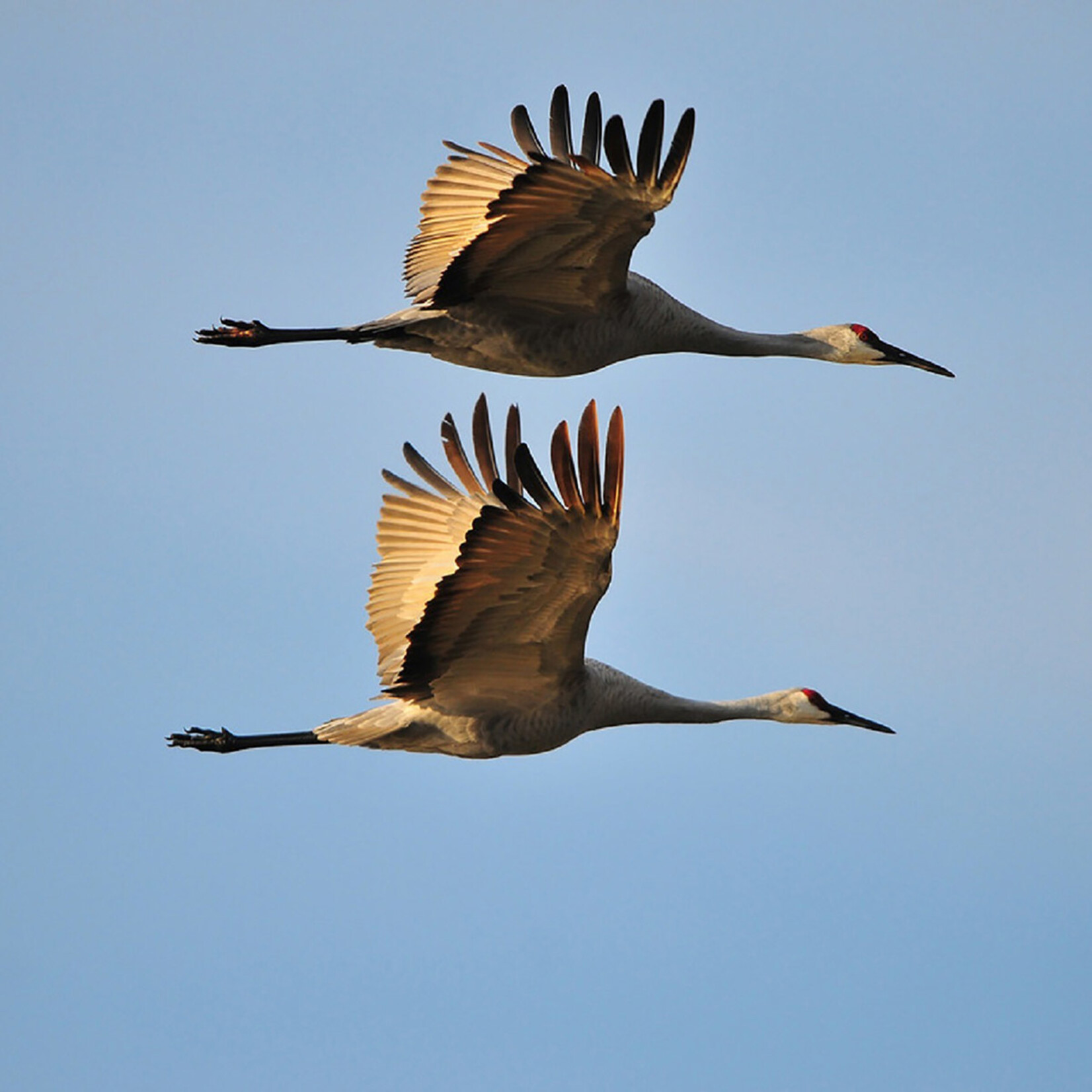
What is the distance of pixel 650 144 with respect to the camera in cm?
1336

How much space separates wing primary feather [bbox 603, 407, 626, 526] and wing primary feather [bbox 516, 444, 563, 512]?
0.25m

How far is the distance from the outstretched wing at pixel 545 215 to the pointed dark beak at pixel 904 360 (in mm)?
2781

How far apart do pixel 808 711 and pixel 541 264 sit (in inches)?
136

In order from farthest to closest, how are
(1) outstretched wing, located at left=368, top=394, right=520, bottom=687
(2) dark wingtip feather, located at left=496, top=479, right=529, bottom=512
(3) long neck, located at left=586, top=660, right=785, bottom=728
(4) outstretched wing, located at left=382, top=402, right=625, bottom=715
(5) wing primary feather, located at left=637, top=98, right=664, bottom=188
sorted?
(1) outstretched wing, located at left=368, top=394, right=520, bottom=687 → (3) long neck, located at left=586, top=660, right=785, bottom=728 → (5) wing primary feather, located at left=637, top=98, right=664, bottom=188 → (4) outstretched wing, located at left=382, top=402, right=625, bottom=715 → (2) dark wingtip feather, located at left=496, top=479, right=529, bottom=512

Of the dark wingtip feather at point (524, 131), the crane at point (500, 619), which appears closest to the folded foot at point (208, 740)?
the crane at point (500, 619)

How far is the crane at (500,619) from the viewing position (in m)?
12.6

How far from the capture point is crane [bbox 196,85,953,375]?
13.5m

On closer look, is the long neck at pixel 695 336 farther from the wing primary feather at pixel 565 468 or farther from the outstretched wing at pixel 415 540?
the wing primary feather at pixel 565 468

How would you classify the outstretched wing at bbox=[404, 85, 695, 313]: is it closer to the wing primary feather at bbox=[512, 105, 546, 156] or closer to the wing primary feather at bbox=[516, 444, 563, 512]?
the wing primary feather at bbox=[512, 105, 546, 156]

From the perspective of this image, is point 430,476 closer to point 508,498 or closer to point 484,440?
point 484,440

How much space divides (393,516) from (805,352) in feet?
10.2

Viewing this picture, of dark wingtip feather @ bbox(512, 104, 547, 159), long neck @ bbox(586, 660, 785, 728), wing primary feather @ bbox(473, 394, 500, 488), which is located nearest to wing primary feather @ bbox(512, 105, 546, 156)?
dark wingtip feather @ bbox(512, 104, 547, 159)

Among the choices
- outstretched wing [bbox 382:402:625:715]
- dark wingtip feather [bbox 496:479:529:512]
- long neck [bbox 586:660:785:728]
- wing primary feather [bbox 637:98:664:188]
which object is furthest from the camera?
long neck [bbox 586:660:785:728]

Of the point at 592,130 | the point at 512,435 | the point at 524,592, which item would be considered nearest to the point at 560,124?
the point at 592,130
